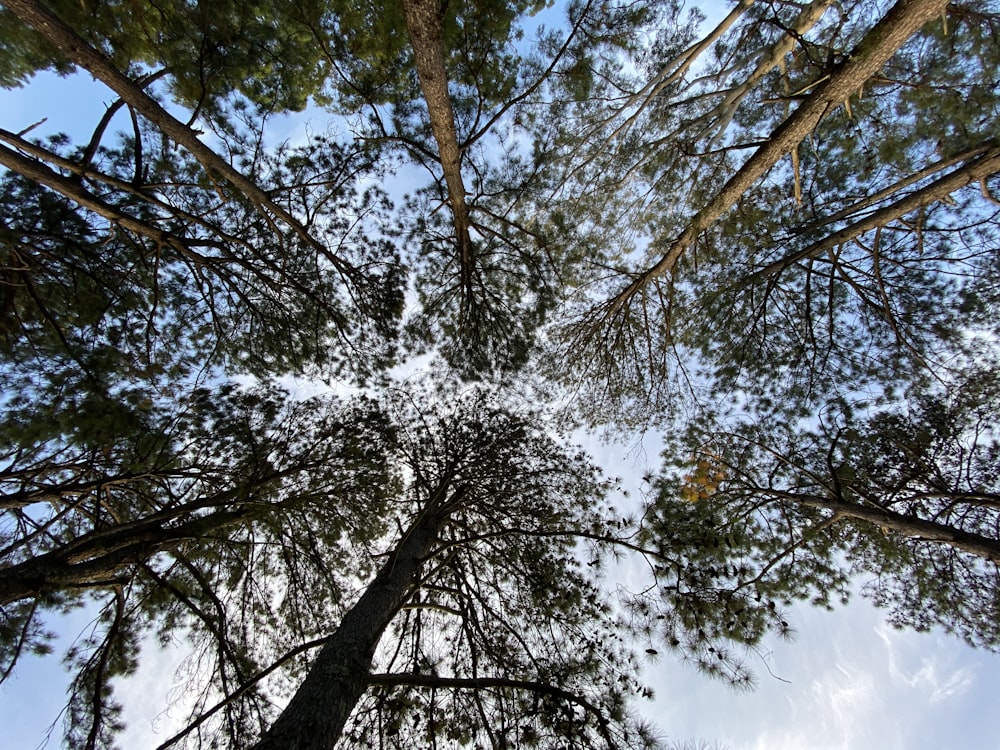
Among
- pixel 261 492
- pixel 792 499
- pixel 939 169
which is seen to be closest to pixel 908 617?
pixel 792 499

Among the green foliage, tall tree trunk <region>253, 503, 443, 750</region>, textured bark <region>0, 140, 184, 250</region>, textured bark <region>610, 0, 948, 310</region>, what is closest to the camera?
tall tree trunk <region>253, 503, 443, 750</region>

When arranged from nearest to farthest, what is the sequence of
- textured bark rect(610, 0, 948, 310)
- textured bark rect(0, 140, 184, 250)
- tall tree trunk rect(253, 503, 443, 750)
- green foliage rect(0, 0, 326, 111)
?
tall tree trunk rect(253, 503, 443, 750)
textured bark rect(610, 0, 948, 310)
textured bark rect(0, 140, 184, 250)
green foliage rect(0, 0, 326, 111)

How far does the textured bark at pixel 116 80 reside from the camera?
8.30 feet

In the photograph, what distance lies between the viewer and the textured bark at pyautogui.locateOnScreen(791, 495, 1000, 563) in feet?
10.8

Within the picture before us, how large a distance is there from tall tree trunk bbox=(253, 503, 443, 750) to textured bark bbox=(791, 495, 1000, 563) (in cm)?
417

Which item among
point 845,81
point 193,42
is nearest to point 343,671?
point 193,42

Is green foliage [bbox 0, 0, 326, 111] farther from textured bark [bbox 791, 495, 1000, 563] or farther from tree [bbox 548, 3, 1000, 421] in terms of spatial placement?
textured bark [bbox 791, 495, 1000, 563]

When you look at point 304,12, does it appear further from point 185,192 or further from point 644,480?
point 644,480

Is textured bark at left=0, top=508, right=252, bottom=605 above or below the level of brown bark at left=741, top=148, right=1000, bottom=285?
below

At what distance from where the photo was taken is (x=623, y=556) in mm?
4277

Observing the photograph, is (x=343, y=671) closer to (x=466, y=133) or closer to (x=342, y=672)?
(x=342, y=672)

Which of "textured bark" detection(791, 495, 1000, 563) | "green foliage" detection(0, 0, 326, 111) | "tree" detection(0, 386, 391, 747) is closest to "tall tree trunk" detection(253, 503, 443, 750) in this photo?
"tree" detection(0, 386, 391, 747)

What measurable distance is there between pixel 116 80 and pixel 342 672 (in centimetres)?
434

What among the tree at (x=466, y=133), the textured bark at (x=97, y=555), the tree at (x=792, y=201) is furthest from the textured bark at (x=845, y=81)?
the textured bark at (x=97, y=555)
